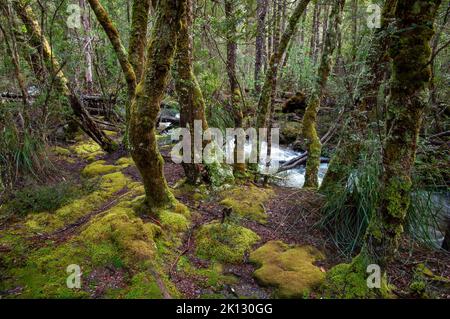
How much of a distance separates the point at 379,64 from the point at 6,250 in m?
5.60

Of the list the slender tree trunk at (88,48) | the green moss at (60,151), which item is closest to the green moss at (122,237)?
the green moss at (60,151)

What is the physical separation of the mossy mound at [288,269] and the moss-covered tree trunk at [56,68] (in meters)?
5.19

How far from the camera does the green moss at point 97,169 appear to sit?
6431 millimetres

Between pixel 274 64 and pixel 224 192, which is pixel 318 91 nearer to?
pixel 274 64

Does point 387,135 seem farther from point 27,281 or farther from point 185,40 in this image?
point 27,281

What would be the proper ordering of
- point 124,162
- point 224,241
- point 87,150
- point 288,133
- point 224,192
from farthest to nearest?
point 288,133
point 87,150
point 124,162
point 224,192
point 224,241

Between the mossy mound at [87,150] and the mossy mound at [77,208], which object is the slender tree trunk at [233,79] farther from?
the mossy mound at [87,150]

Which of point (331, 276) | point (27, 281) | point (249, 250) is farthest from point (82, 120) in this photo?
point (331, 276)

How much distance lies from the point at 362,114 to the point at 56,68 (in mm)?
6513

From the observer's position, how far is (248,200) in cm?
533

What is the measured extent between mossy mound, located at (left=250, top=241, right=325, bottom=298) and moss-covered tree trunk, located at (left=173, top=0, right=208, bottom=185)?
7.30 ft

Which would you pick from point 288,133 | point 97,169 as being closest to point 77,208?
point 97,169

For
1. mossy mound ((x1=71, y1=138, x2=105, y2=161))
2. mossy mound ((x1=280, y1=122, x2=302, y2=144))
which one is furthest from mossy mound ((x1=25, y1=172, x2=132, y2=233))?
mossy mound ((x1=280, y1=122, x2=302, y2=144))
